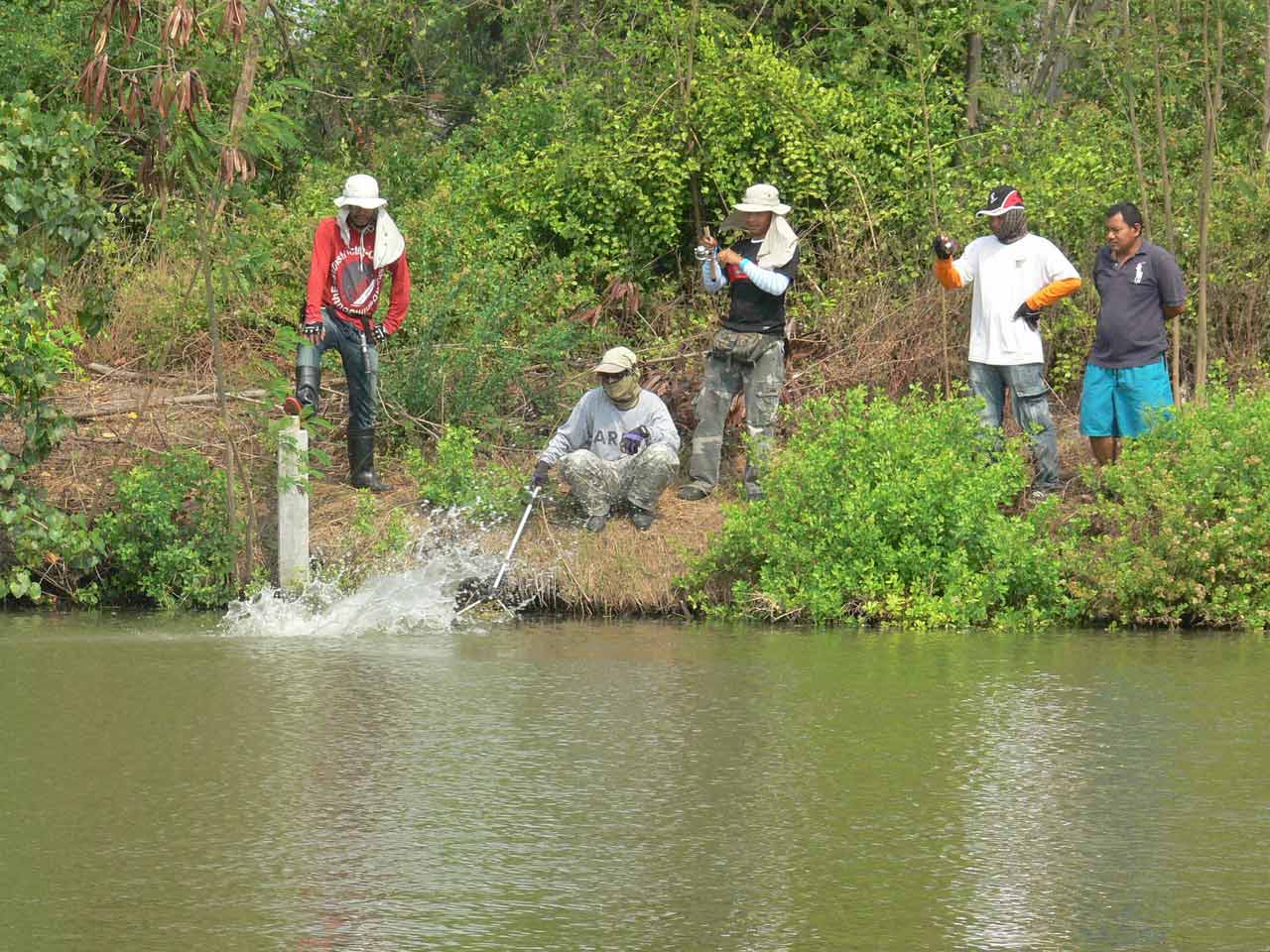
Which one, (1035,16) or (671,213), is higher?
(1035,16)

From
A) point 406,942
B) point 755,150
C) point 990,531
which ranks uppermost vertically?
point 755,150

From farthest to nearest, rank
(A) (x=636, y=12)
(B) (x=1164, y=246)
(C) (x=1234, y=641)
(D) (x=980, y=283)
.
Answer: (A) (x=636, y=12), (B) (x=1164, y=246), (D) (x=980, y=283), (C) (x=1234, y=641)

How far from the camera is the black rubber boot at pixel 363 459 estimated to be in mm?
12984

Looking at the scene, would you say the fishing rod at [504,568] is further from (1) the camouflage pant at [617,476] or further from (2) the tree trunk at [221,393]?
(2) the tree trunk at [221,393]

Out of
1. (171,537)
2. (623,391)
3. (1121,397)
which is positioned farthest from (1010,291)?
(171,537)

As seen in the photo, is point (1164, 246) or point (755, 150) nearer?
point (1164, 246)

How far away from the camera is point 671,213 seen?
626 inches

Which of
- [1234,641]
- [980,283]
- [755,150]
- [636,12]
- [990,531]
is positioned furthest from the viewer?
[636,12]

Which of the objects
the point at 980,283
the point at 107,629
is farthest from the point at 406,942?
the point at 980,283

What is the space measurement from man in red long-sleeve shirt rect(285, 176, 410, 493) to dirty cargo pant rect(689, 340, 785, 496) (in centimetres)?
216

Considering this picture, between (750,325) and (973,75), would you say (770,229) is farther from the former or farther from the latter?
(973,75)

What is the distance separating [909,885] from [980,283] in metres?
7.55

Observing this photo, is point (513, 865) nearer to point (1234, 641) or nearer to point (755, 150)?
point (1234, 641)

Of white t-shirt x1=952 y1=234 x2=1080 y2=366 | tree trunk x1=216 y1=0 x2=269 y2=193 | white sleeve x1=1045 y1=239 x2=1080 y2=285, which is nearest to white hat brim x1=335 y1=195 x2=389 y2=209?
tree trunk x1=216 y1=0 x2=269 y2=193
